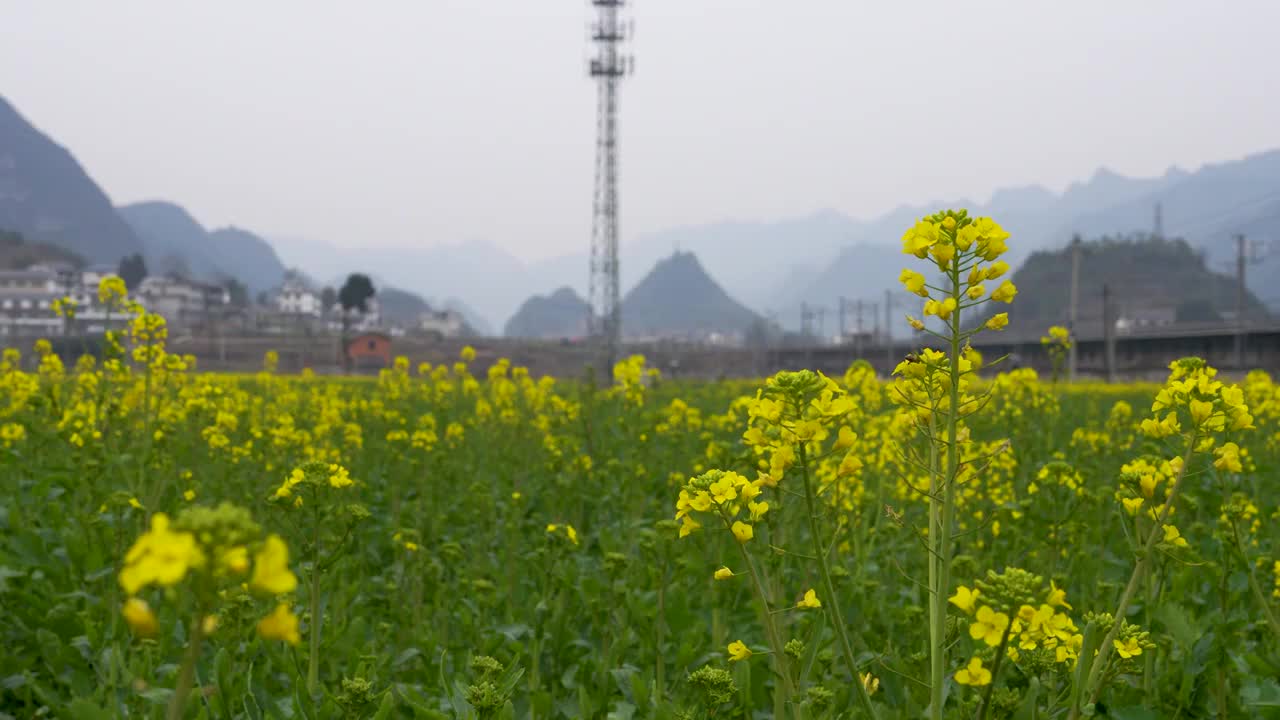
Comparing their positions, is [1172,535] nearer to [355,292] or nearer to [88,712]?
[88,712]

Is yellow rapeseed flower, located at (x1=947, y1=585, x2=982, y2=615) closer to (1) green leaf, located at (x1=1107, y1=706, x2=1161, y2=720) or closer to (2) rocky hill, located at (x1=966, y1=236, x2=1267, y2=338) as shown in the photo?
(1) green leaf, located at (x1=1107, y1=706, x2=1161, y2=720)

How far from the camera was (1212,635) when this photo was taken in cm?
290

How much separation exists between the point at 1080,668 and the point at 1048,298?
126 meters

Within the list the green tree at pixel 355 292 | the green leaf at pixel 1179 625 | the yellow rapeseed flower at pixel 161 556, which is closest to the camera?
the yellow rapeseed flower at pixel 161 556

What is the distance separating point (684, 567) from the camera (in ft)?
12.7

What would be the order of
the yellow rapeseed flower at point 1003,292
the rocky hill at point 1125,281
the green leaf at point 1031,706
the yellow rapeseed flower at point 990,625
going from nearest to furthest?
1. the yellow rapeseed flower at point 990,625
2. the yellow rapeseed flower at point 1003,292
3. the green leaf at point 1031,706
4. the rocky hill at point 1125,281

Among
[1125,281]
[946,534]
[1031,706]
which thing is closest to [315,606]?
[946,534]

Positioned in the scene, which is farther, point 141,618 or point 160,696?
point 160,696

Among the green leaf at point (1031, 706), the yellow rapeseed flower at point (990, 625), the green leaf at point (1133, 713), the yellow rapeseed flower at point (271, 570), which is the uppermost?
the yellow rapeseed flower at point (271, 570)

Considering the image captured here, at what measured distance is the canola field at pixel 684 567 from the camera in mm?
1740

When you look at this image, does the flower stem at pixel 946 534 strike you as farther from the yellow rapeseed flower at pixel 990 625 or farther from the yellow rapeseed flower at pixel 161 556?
the yellow rapeseed flower at pixel 161 556

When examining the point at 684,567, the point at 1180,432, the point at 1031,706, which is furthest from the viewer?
the point at 684,567

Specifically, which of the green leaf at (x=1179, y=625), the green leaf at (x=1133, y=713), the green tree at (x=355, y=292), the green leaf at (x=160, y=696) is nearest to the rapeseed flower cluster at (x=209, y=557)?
the green leaf at (x=160, y=696)

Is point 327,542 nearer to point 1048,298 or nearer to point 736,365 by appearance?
point 736,365
